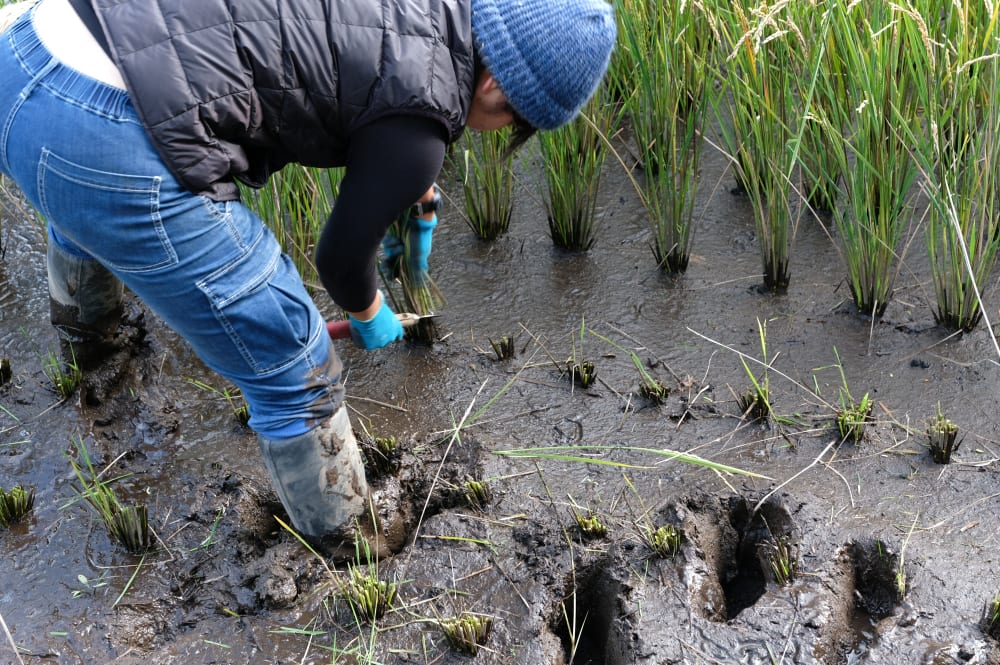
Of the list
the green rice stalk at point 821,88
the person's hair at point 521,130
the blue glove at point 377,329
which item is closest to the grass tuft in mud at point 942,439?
the green rice stalk at point 821,88

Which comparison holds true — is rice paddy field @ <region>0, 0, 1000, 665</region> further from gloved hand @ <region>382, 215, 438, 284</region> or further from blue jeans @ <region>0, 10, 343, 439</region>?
blue jeans @ <region>0, 10, 343, 439</region>

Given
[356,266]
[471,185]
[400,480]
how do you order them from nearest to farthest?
[356,266] < [400,480] < [471,185]

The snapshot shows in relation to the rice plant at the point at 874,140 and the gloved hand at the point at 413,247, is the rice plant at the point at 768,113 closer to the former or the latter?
the rice plant at the point at 874,140

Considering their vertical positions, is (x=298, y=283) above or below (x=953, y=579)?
above

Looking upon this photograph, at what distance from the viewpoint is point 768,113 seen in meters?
2.93

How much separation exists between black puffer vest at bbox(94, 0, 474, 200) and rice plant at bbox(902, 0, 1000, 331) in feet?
4.66

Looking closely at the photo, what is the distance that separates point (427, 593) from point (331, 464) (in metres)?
0.44

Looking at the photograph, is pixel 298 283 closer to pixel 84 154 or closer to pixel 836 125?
pixel 84 154

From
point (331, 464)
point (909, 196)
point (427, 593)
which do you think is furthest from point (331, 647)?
point (909, 196)

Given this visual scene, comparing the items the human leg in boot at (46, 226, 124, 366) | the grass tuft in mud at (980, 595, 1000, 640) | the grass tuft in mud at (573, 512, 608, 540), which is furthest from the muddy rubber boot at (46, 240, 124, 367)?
the grass tuft in mud at (980, 595, 1000, 640)

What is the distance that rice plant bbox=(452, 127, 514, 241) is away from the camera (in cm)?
339

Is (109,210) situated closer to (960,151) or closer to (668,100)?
(668,100)

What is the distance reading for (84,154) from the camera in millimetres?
1758

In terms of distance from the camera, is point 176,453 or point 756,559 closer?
point 756,559
